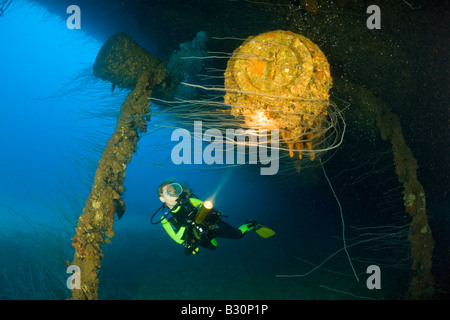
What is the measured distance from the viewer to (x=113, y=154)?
2793mm

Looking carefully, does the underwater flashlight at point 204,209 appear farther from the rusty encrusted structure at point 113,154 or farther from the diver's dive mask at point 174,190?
the rusty encrusted structure at point 113,154

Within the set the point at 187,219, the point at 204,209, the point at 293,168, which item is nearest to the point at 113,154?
the point at 204,209

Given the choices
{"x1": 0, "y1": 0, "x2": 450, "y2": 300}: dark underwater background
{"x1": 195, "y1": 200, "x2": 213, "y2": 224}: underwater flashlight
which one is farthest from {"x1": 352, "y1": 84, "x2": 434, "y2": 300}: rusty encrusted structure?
{"x1": 195, "y1": 200, "x2": 213, "y2": 224}: underwater flashlight

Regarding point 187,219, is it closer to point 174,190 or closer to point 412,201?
point 174,190

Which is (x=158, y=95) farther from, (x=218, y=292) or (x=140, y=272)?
(x=140, y=272)

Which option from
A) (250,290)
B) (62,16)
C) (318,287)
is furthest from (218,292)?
(62,16)

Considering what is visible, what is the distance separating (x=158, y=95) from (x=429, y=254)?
4.56 m

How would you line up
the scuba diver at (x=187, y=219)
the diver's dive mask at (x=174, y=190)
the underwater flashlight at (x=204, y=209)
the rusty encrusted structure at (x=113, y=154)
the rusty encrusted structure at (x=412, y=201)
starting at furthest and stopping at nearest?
the diver's dive mask at (x=174, y=190) < the scuba diver at (x=187, y=219) < the underwater flashlight at (x=204, y=209) < the rusty encrusted structure at (x=412, y=201) < the rusty encrusted structure at (x=113, y=154)

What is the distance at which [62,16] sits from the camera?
5008 millimetres

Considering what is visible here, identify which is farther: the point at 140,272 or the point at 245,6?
the point at 140,272

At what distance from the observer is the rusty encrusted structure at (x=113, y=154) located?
2.48 m

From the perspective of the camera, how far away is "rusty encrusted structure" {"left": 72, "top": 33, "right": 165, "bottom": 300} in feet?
8.13

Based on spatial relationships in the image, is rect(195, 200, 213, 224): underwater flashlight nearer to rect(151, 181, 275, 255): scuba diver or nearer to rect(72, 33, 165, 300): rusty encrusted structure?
rect(151, 181, 275, 255): scuba diver

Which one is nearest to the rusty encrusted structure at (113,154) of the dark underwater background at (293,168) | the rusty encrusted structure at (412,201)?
the dark underwater background at (293,168)
